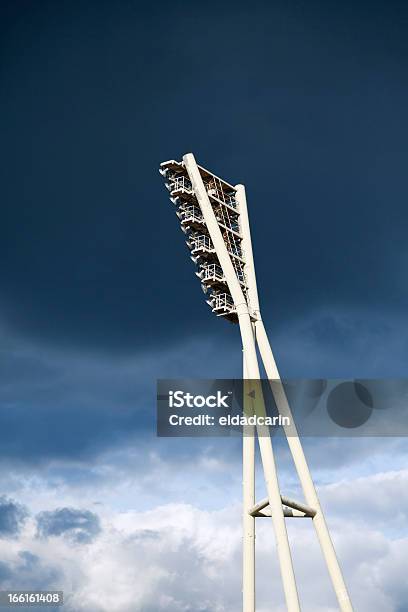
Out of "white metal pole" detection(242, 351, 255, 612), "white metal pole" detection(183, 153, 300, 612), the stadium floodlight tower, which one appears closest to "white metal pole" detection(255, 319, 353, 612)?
the stadium floodlight tower

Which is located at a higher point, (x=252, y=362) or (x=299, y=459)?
(x=252, y=362)

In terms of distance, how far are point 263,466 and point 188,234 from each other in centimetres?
1581

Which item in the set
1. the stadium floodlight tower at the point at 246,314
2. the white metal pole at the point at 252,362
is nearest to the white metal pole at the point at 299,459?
the stadium floodlight tower at the point at 246,314

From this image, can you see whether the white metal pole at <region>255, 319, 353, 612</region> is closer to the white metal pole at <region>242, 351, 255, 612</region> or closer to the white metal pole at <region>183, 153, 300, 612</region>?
the white metal pole at <region>183, 153, 300, 612</region>

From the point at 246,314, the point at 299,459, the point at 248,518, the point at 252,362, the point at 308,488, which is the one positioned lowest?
the point at 248,518

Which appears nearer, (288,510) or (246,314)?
(288,510)

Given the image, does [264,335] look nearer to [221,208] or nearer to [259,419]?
[259,419]

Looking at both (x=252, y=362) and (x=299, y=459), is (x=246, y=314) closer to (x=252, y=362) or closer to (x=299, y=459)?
(x=252, y=362)

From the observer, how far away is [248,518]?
3625 centimetres

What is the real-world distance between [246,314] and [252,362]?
10.2 feet

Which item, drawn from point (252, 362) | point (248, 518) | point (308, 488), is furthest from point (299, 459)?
point (252, 362)

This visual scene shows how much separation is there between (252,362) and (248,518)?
803cm

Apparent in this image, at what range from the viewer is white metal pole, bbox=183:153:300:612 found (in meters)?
33.2

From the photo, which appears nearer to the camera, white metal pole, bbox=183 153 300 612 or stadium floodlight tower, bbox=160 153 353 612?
white metal pole, bbox=183 153 300 612
